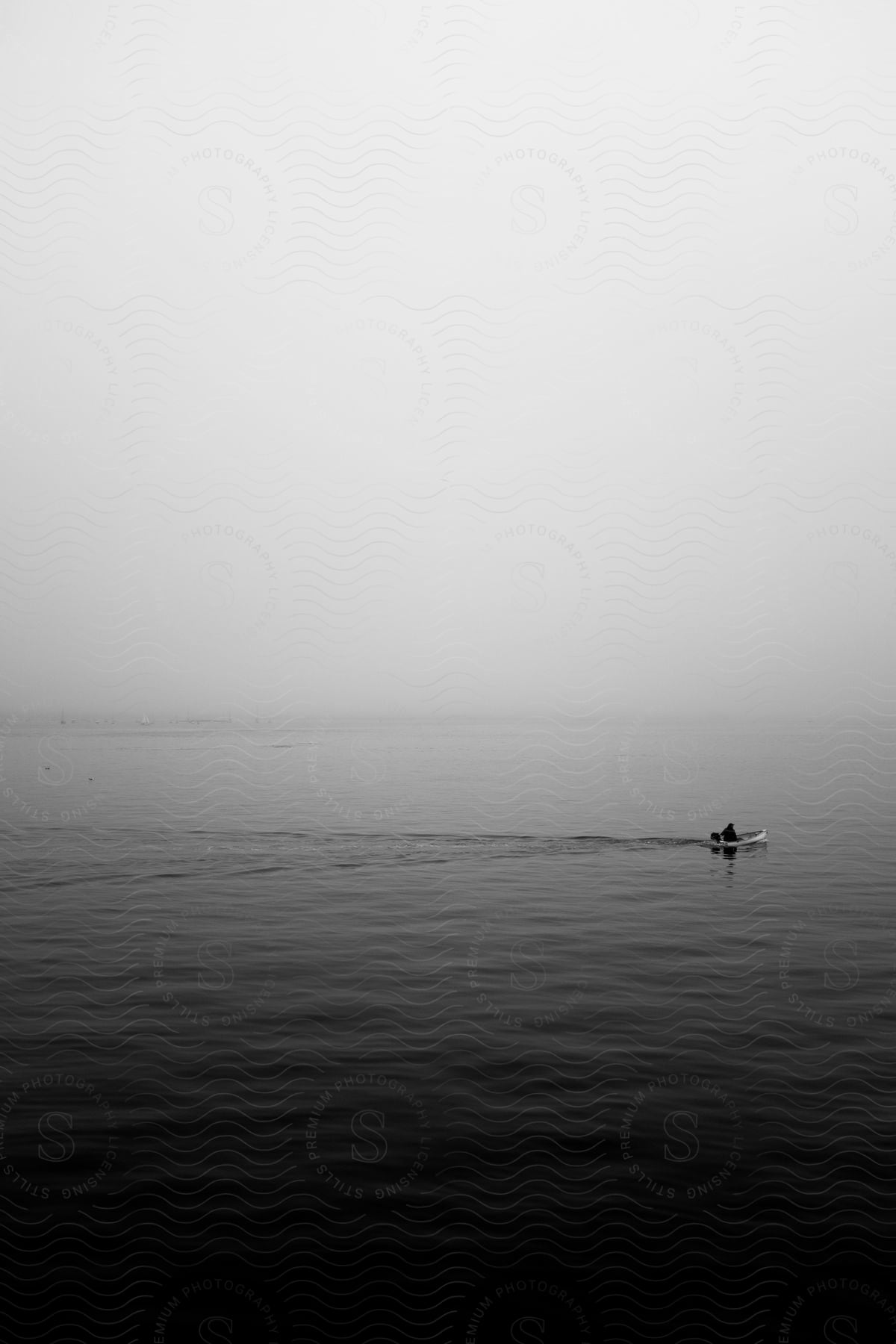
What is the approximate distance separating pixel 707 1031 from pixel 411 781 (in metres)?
73.1

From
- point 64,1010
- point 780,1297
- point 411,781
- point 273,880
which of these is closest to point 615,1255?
point 780,1297

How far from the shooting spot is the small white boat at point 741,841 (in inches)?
1945

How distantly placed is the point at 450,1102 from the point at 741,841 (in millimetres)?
38559

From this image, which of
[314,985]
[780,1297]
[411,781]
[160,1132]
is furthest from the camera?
[411,781]

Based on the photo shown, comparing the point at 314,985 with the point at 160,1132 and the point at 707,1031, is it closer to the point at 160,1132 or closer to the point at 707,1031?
the point at 160,1132

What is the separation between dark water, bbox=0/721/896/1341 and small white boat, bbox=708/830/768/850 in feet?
23.5

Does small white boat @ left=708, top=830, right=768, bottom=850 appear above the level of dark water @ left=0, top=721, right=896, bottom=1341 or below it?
above

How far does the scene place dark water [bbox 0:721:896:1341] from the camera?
11.5m

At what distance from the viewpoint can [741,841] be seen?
50688 mm

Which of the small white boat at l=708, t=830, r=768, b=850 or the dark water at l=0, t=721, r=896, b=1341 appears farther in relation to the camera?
the small white boat at l=708, t=830, r=768, b=850

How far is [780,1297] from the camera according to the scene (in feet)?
37.5

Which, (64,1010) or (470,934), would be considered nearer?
(64,1010)

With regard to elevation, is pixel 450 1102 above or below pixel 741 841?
below

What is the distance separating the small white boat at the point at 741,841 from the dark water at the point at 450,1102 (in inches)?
282
